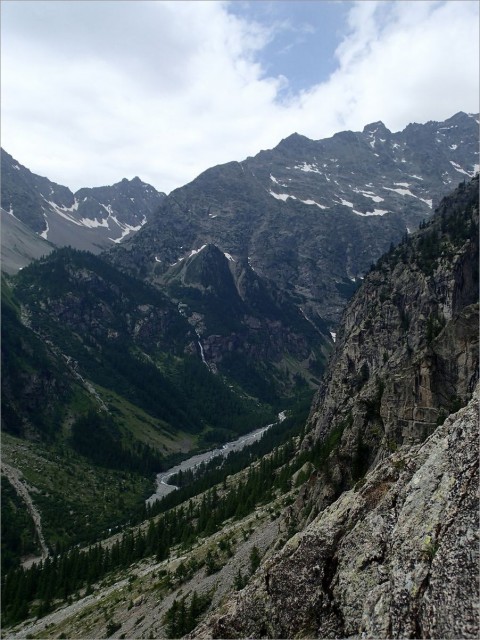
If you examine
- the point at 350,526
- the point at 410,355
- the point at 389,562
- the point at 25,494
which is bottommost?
the point at 25,494

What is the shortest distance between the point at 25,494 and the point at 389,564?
585ft

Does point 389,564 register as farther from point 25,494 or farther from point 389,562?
point 25,494

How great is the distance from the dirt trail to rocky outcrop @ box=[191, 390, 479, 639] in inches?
5828

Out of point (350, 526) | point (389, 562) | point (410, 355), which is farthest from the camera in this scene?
point (410, 355)

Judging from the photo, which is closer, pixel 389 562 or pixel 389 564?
pixel 389 564

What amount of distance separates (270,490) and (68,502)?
10063cm

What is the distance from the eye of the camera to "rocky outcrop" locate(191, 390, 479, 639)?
637 inches

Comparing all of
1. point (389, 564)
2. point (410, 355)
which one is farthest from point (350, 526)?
point (410, 355)

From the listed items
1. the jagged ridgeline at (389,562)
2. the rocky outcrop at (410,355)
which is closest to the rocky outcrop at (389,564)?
the jagged ridgeline at (389,562)

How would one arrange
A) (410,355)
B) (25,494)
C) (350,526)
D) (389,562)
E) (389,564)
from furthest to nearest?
(25,494) → (410,355) → (350,526) → (389,562) → (389,564)

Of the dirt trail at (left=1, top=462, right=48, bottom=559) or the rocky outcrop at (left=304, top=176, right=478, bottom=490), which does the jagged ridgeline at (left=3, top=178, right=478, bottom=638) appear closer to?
the rocky outcrop at (left=304, top=176, right=478, bottom=490)

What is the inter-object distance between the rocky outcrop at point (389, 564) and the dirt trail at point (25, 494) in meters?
148

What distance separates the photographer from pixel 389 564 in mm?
19484

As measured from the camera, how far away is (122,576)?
90875 mm
